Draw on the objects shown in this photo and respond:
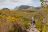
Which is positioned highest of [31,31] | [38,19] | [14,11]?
[14,11]

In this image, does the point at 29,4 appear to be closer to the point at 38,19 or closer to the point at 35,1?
the point at 35,1

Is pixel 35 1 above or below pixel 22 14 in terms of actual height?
above

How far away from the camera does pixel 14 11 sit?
1.18m

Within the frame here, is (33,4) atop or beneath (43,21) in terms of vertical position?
atop

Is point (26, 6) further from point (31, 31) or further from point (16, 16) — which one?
point (31, 31)

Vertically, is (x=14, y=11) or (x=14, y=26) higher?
(x=14, y=11)

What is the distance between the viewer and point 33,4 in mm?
1201

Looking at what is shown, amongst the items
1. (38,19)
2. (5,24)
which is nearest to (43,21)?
(38,19)

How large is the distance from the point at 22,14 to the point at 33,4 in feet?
0.52

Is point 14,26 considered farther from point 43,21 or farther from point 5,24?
point 43,21

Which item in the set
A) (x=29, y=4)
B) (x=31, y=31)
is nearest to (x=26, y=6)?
(x=29, y=4)

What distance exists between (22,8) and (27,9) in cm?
6

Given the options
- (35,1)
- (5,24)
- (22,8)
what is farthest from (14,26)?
(35,1)

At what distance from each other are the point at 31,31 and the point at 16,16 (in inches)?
8.4
